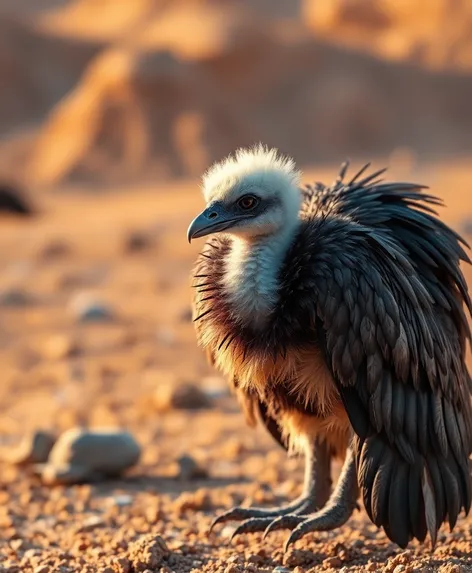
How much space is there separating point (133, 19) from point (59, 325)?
39.7 meters

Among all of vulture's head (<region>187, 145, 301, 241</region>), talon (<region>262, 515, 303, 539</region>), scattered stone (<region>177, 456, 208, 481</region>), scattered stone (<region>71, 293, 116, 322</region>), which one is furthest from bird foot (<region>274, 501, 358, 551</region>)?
scattered stone (<region>71, 293, 116, 322</region>)

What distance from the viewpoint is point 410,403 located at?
4.08m

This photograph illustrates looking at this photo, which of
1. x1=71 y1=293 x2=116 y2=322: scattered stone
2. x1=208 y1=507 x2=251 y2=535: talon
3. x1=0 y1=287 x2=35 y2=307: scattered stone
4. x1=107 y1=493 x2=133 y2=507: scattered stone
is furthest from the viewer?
x1=0 y1=287 x2=35 y2=307: scattered stone

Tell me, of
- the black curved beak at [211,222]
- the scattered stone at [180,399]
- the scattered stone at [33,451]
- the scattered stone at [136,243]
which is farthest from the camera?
the scattered stone at [136,243]

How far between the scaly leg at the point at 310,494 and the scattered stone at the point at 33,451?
2.04 m

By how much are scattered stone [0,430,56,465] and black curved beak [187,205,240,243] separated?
9.32 ft

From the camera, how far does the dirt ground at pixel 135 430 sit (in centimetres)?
439

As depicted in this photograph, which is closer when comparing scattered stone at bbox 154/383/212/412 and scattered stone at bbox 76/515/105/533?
scattered stone at bbox 76/515/105/533

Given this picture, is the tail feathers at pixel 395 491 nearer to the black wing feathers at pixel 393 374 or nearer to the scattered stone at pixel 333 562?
the black wing feathers at pixel 393 374

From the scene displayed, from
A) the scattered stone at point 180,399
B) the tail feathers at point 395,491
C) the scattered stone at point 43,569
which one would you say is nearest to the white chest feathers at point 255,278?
the tail feathers at point 395,491

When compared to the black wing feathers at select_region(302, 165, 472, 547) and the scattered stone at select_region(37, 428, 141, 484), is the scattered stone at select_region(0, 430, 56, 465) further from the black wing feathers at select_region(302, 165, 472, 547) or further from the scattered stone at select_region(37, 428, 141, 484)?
the black wing feathers at select_region(302, 165, 472, 547)

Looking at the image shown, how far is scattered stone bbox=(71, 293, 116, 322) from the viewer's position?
11045 mm

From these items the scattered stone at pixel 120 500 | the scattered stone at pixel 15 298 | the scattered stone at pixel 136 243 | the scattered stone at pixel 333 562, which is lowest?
the scattered stone at pixel 333 562

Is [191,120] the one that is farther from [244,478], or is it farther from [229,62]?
[244,478]
